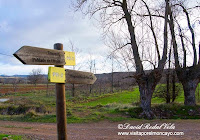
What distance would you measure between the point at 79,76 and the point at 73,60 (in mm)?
335

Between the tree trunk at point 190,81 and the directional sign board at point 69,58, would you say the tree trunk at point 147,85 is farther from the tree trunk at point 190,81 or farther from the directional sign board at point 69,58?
the directional sign board at point 69,58

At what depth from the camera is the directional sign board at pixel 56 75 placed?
275 centimetres

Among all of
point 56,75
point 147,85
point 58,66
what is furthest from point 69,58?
point 147,85

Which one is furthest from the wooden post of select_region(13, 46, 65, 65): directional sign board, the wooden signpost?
select_region(13, 46, 65, 65): directional sign board

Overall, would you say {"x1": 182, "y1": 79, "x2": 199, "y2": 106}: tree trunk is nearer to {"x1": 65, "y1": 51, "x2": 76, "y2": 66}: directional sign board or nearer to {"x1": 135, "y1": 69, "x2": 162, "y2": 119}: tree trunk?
{"x1": 135, "y1": 69, "x2": 162, "y2": 119}: tree trunk

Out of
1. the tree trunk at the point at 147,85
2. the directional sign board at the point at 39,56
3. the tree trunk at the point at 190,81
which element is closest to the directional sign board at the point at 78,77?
the directional sign board at the point at 39,56

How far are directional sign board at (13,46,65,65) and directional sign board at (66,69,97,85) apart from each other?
0.82 feet

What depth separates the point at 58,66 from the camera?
3.12 meters

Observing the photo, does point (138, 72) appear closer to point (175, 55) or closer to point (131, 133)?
point (175, 55)

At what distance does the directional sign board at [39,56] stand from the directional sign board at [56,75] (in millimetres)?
154

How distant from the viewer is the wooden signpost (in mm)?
2637

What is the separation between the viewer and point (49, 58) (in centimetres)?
293

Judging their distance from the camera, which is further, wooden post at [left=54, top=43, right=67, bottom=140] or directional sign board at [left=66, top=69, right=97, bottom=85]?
directional sign board at [left=66, top=69, right=97, bottom=85]

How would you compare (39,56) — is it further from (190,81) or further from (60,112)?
(190,81)
